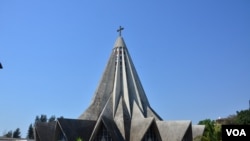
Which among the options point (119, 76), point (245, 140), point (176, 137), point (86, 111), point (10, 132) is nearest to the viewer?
point (245, 140)

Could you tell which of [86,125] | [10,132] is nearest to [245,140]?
[86,125]

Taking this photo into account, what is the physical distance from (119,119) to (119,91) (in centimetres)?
443

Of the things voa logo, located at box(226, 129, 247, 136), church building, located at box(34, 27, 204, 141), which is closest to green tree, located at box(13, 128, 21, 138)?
church building, located at box(34, 27, 204, 141)

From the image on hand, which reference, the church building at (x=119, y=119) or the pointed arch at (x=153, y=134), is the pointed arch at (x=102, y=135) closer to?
the church building at (x=119, y=119)

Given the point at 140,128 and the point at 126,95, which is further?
the point at 126,95

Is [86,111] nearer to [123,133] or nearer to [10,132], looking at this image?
[123,133]

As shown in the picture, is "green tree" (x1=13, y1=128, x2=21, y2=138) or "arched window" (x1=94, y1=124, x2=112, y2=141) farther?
"green tree" (x1=13, y1=128, x2=21, y2=138)

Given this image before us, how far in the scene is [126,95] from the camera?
37750 millimetres

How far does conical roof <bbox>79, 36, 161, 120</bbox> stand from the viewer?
36.2m

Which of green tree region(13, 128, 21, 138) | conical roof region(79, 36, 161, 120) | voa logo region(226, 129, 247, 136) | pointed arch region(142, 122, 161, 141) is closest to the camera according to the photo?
voa logo region(226, 129, 247, 136)

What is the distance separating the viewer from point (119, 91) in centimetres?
3819

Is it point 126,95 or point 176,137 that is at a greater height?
point 126,95

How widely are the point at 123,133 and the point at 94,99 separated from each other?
643 cm

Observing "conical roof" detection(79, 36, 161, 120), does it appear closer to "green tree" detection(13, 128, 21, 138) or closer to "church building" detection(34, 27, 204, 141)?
"church building" detection(34, 27, 204, 141)
